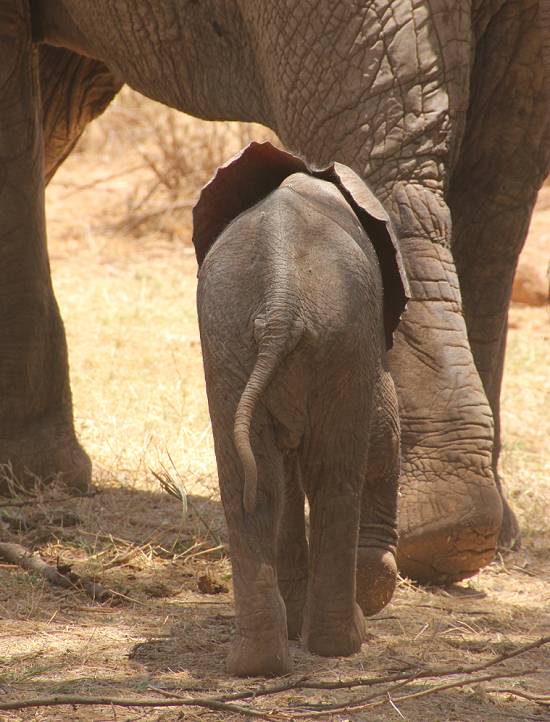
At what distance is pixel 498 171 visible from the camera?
388 cm

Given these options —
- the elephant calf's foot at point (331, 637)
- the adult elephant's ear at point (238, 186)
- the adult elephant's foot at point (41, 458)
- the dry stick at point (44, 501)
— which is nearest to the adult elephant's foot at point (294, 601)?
the elephant calf's foot at point (331, 637)

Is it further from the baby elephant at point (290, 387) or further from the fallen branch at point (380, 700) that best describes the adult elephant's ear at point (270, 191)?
the fallen branch at point (380, 700)

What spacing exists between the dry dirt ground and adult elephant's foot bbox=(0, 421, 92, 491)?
13 cm

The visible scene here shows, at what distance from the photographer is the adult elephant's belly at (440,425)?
3.47 meters

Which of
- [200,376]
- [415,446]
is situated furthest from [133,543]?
[200,376]

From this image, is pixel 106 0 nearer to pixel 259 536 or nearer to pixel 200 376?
pixel 259 536

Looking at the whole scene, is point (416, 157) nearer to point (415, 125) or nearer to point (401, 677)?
point (415, 125)

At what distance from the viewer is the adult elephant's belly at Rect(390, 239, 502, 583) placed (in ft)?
11.4

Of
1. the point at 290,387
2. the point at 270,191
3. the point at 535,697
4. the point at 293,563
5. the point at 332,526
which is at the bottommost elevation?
the point at 535,697

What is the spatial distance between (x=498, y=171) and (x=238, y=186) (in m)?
1.19

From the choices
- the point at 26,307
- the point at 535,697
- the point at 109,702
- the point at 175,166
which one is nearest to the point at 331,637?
the point at 535,697

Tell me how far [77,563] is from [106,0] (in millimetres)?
1667

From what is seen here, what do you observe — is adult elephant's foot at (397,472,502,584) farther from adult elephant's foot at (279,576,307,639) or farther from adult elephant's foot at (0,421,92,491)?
adult elephant's foot at (0,421,92,491)

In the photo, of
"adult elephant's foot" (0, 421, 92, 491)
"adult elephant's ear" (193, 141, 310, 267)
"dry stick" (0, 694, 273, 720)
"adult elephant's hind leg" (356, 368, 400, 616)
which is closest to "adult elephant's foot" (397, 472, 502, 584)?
"adult elephant's hind leg" (356, 368, 400, 616)
